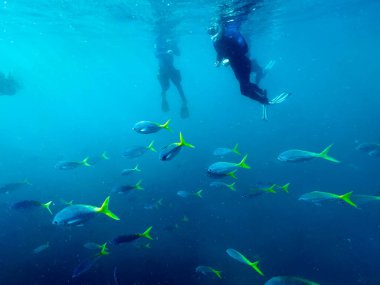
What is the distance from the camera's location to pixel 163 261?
9000 mm

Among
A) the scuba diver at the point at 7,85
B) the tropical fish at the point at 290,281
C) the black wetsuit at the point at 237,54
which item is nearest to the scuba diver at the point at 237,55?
the black wetsuit at the point at 237,54

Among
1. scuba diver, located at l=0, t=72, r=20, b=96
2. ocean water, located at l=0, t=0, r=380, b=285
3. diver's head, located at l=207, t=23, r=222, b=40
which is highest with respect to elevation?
diver's head, located at l=207, t=23, r=222, b=40

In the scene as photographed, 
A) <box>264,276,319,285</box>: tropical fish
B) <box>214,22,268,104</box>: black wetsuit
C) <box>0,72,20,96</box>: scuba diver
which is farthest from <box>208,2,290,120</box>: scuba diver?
<box>0,72,20,96</box>: scuba diver

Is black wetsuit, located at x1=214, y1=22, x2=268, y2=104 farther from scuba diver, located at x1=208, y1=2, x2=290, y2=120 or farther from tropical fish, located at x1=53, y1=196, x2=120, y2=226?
tropical fish, located at x1=53, y1=196, x2=120, y2=226

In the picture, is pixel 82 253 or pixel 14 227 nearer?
pixel 82 253

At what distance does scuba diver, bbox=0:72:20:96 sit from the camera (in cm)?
2156

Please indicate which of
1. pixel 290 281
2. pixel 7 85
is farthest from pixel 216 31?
pixel 7 85

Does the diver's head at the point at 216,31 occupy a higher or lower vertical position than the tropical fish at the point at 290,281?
higher

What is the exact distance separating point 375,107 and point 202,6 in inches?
824

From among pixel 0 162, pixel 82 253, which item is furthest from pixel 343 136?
pixel 0 162

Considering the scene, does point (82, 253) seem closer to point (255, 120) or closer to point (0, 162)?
point (0, 162)

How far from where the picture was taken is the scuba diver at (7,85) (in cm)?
2156

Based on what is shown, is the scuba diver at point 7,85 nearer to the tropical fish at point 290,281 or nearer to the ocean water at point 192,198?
the ocean water at point 192,198

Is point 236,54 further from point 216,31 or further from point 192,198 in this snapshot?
point 192,198
